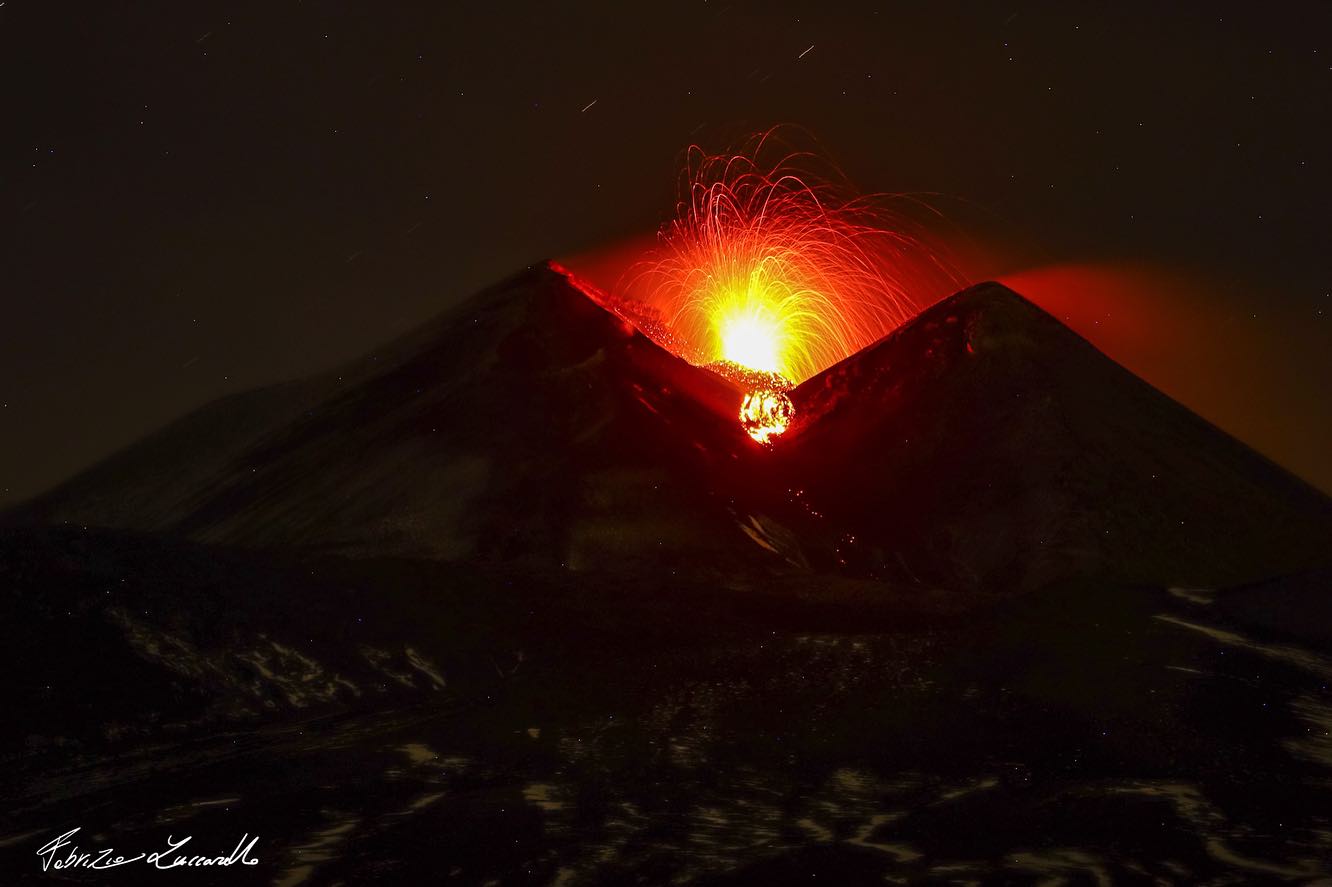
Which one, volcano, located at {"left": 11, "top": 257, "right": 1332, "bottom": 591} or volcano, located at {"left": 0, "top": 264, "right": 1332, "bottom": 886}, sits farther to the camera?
volcano, located at {"left": 11, "top": 257, "right": 1332, "bottom": 591}

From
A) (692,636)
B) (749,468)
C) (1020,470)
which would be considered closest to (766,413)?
(749,468)

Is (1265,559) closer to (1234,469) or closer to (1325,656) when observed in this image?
(1234,469)

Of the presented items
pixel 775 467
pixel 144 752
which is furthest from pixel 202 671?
pixel 775 467
